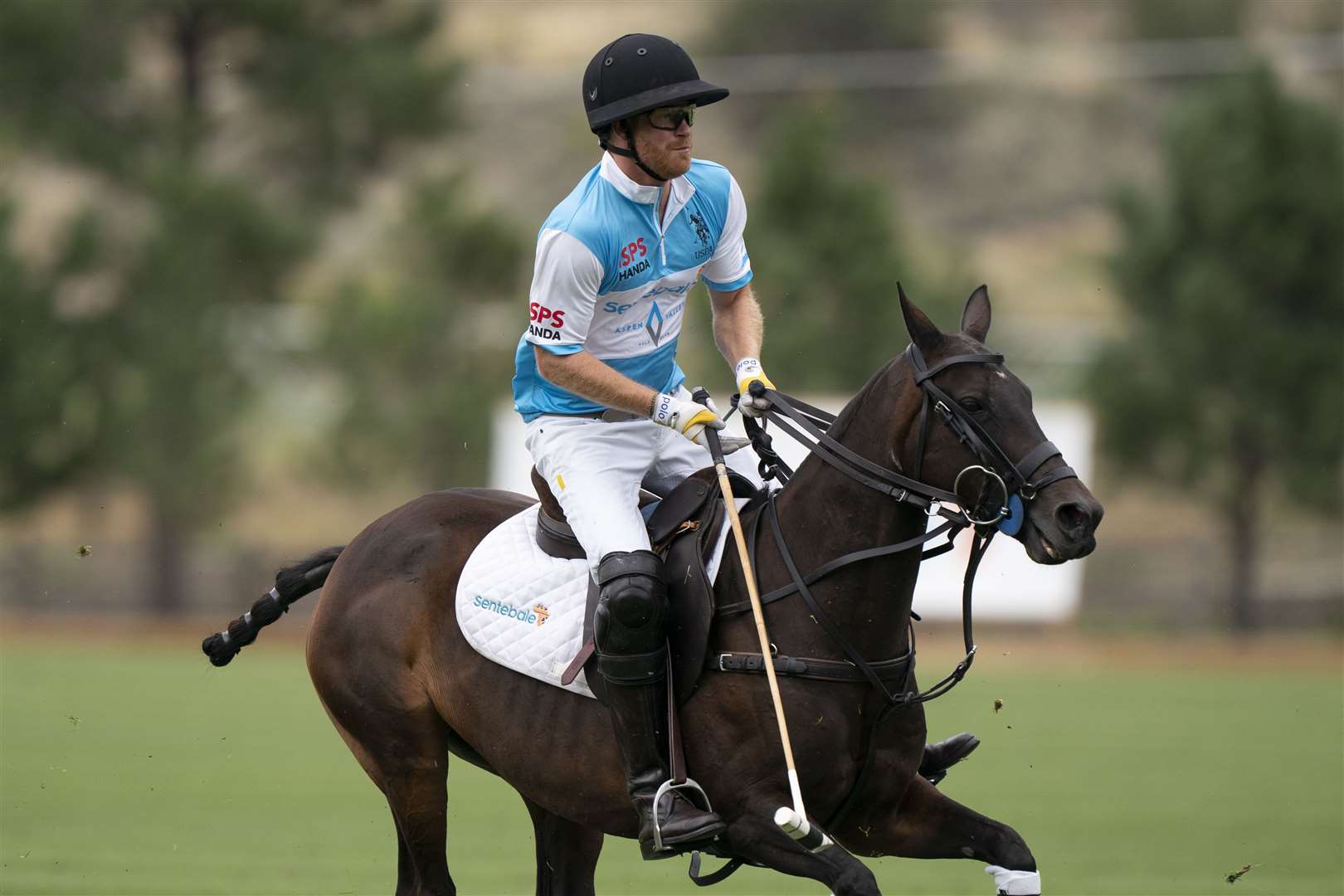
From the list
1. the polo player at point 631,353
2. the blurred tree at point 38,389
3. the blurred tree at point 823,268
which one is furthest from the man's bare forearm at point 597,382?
the blurred tree at point 38,389

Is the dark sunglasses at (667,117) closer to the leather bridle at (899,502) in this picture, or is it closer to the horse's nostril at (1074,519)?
the leather bridle at (899,502)

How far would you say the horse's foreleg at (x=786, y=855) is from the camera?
5027 mm

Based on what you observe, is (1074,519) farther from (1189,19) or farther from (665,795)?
(1189,19)

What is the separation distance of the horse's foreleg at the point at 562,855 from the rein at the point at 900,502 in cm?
133

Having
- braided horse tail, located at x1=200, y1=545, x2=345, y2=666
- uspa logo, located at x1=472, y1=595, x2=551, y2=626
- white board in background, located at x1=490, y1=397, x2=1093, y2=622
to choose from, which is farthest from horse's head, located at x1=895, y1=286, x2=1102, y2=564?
white board in background, located at x1=490, y1=397, x2=1093, y2=622

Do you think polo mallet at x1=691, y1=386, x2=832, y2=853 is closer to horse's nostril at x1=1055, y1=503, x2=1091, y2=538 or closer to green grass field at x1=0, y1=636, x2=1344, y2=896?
horse's nostril at x1=1055, y1=503, x2=1091, y2=538

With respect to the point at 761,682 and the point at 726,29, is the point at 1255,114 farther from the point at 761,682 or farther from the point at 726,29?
the point at 726,29

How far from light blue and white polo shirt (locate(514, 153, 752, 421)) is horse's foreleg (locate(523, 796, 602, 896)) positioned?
1.58 meters

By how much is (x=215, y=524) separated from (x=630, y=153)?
25559 millimetres

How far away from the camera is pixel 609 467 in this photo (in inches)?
226

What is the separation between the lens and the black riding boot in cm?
527

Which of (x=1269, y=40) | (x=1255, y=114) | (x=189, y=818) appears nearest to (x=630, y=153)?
(x=189, y=818)

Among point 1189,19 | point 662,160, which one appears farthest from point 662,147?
point 1189,19

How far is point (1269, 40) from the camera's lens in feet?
212
